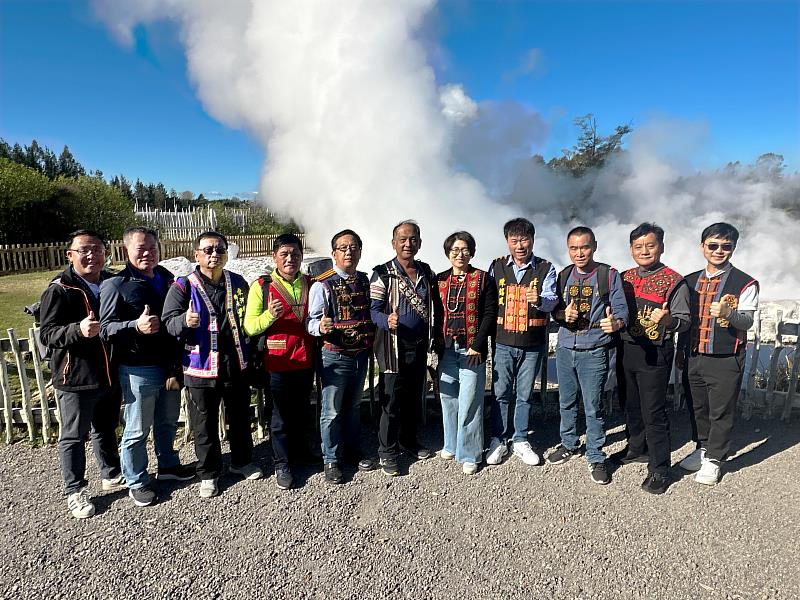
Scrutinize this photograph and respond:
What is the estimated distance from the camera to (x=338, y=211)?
17.8 m

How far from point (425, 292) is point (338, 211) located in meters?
14.6

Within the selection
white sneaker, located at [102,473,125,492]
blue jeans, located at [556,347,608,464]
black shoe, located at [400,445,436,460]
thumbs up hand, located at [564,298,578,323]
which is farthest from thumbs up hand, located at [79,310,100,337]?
blue jeans, located at [556,347,608,464]

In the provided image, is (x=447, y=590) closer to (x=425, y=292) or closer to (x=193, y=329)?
(x=425, y=292)

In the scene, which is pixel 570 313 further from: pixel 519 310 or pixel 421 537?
pixel 421 537

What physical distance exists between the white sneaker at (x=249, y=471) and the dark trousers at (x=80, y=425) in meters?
0.95

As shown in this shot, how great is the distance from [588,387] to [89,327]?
345 centimetres

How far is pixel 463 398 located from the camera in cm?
387

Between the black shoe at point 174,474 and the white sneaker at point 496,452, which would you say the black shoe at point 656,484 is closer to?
the white sneaker at point 496,452

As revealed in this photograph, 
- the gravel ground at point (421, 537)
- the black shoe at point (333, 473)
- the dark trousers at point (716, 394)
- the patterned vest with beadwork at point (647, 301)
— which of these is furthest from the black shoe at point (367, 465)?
the dark trousers at point (716, 394)

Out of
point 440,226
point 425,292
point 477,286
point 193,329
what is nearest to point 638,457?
point 477,286

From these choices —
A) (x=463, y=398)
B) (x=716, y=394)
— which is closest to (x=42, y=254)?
(x=463, y=398)

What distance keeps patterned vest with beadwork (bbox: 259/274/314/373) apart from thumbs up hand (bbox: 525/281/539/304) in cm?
165

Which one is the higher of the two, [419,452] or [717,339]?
[717,339]

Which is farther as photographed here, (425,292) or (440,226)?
(440,226)
